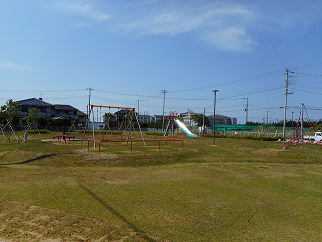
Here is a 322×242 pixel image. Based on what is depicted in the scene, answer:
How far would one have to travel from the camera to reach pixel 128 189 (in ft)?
28.4

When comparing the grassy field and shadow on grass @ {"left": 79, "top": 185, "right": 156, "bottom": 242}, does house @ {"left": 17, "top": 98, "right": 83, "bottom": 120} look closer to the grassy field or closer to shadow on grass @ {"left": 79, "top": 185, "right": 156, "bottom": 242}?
the grassy field

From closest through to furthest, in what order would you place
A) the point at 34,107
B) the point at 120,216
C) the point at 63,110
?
the point at 120,216 < the point at 34,107 < the point at 63,110

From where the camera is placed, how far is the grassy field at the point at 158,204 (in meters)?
5.29

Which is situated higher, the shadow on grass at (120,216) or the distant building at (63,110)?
the distant building at (63,110)

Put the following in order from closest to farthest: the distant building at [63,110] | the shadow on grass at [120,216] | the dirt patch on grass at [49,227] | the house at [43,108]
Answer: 1. the dirt patch on grass at [49,227]
2. the shadow on grass at [120,216]
3. the house at [43,108]
4. the distant building at [63,110]

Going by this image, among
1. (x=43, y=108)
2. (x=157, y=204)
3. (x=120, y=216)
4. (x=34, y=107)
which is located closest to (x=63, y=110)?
(x=43, y=108)

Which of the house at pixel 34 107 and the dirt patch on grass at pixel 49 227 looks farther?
the house at pixel 34 107

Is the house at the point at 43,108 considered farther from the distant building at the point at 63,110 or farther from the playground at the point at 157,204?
the playground at the point at 157,204

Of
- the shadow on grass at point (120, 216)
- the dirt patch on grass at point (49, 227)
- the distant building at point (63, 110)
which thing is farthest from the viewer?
the distant building at point (63, 110)

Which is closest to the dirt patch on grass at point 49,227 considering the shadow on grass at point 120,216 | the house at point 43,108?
the shadow on grass at point 120,216

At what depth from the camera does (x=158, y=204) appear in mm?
7121

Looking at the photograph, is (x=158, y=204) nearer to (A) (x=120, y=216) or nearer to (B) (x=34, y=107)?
(A) (x=120, y=216)

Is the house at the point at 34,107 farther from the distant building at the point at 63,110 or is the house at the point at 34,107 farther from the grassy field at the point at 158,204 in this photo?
the grassy field at the point at 158,204

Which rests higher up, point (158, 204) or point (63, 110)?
point (63, 110)
